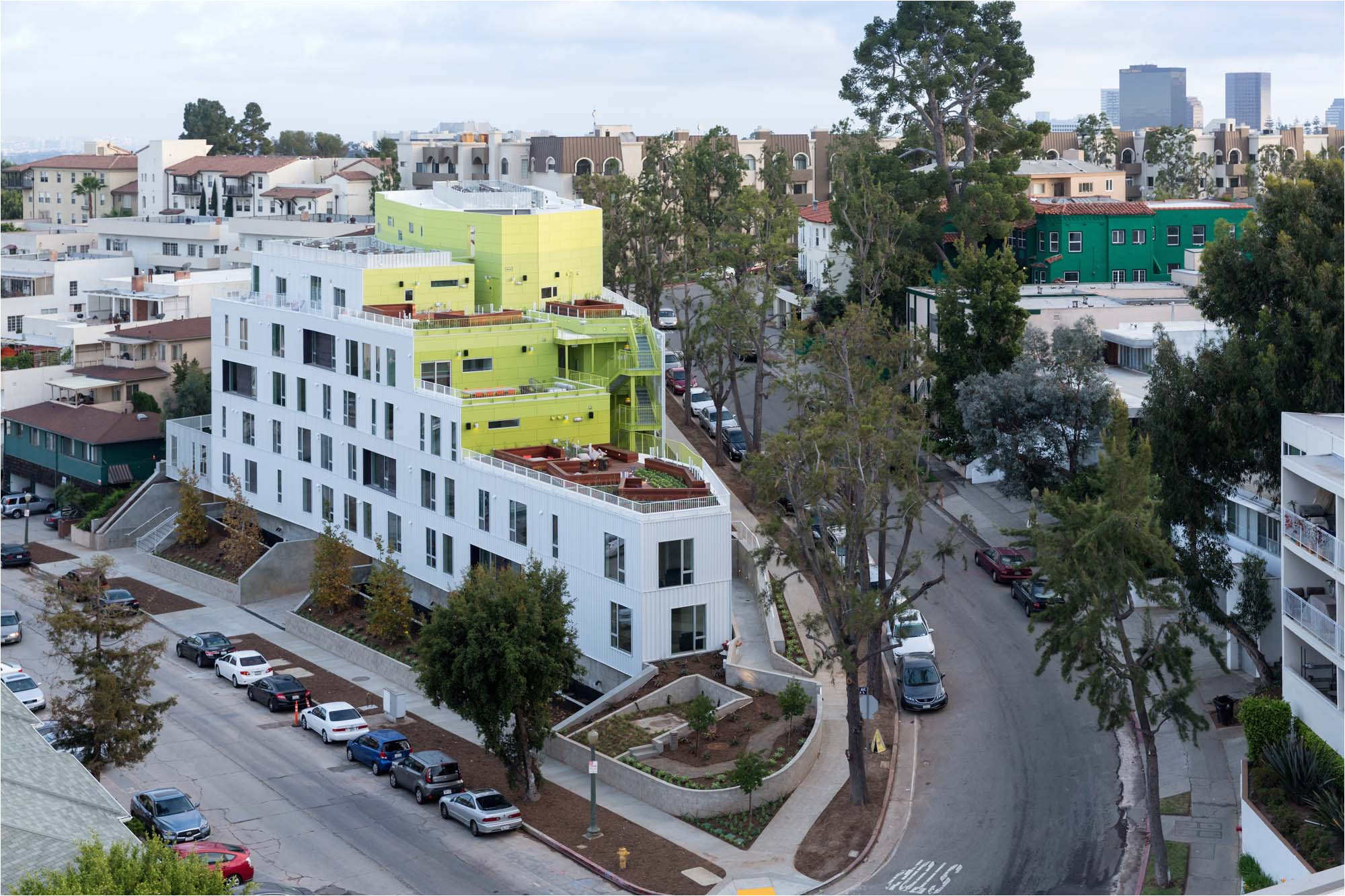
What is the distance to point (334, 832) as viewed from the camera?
41.2 metres

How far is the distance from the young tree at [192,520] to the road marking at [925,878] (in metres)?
43.8

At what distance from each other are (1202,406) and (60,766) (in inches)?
1262

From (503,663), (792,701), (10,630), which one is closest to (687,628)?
(792,701)

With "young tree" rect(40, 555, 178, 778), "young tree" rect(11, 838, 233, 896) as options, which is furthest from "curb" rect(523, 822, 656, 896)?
"young tree" rect(11, 838, 233, 896)

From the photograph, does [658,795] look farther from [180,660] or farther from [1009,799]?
[180,660]

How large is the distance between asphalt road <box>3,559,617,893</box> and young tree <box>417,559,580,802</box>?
2620 millimetres

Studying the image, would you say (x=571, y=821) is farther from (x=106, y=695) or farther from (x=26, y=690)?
(x=26, y=690)

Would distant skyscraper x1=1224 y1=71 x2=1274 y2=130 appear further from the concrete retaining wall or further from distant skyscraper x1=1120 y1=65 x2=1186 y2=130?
the concrete retaining wall

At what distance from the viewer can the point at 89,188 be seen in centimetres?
15862

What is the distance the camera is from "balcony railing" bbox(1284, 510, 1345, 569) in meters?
35.4

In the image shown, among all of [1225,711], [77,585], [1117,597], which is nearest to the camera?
[1117,597]

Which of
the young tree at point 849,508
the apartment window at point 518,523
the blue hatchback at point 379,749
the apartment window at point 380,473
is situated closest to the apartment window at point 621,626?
the apartment window at point 518,523

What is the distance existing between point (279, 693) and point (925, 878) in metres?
23.8

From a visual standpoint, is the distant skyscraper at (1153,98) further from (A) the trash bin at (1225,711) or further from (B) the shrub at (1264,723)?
(B) the shrub at (1264,723)
